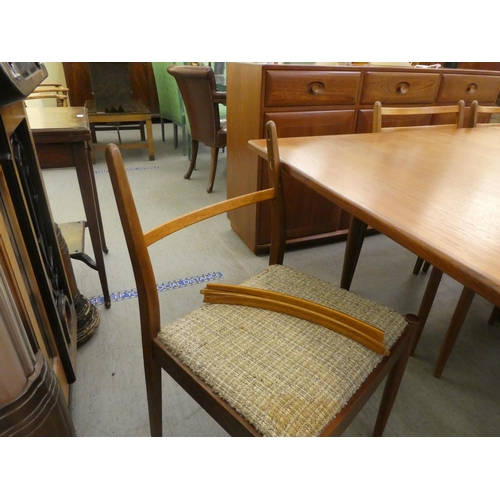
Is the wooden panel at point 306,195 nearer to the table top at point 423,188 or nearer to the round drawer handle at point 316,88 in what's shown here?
the round drawer handle at point 316,88

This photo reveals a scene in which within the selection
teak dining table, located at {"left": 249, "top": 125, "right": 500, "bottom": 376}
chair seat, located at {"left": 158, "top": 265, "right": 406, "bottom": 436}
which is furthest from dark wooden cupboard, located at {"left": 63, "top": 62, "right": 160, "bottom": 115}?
chair seat, located at {"left": 158, "top": 265, "right": 406, "bottom": 436}

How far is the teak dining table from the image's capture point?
19.0 inches

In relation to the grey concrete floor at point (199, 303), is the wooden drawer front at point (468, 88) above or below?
above

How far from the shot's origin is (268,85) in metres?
1.48

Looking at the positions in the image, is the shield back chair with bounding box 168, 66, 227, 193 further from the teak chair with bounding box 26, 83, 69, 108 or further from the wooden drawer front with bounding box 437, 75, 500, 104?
the wooden drawer front with bounding box 437, 75, 500, 104

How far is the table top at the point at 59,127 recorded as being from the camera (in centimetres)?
104

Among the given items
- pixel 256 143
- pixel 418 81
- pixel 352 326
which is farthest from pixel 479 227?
pixel 418 81

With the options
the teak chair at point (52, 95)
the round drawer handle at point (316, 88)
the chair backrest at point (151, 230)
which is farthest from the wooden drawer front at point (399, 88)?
the teak chair at point (52, 95)

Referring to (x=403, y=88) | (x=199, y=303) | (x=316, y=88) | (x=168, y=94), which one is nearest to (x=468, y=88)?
(x=403, y=88)

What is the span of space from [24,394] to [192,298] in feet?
3.07

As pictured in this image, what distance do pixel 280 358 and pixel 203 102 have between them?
2.20 meters

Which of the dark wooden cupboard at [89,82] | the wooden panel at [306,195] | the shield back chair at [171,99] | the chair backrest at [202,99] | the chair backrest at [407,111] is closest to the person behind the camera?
the chair backrest at [407,111]

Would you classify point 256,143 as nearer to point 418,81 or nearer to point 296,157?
point 296,157

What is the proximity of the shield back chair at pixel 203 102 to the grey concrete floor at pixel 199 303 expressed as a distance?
474mm
